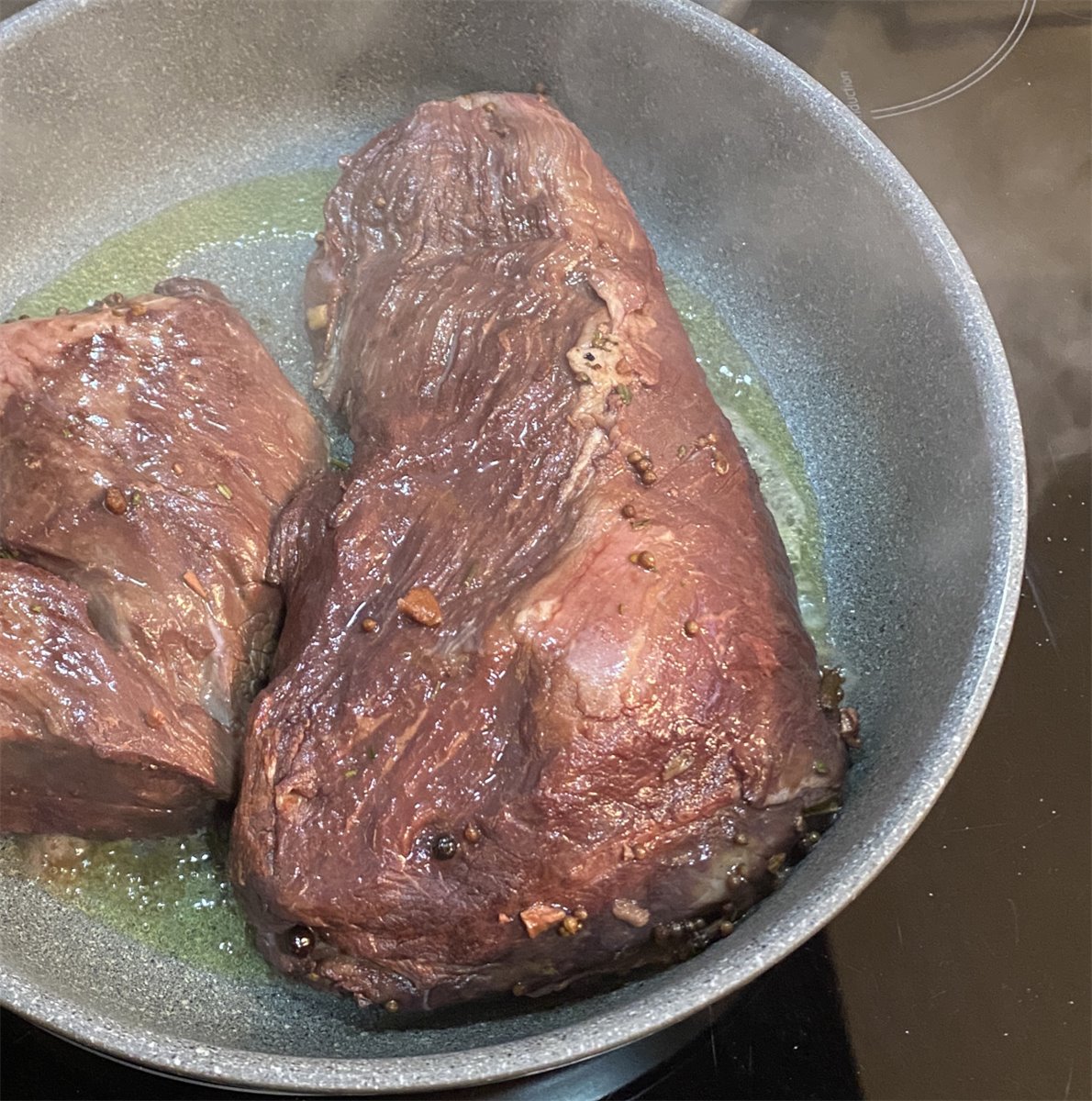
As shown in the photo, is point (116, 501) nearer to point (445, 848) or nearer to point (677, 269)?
point (445, 848)

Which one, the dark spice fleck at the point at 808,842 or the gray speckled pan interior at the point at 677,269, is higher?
the gray speckled pan interior at the point at 677,269

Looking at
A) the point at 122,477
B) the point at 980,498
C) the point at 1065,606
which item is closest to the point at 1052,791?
the point at 1065,606

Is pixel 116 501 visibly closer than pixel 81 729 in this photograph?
No

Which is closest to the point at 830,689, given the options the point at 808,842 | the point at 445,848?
the point at 808,842

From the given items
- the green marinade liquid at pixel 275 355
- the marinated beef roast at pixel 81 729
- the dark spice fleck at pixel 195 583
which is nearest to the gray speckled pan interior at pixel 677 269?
the green marinade liquid at pixel 275 355

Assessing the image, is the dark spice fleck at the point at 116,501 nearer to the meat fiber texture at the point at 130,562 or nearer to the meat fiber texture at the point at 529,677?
the meat fiber texture at the point at 130,562

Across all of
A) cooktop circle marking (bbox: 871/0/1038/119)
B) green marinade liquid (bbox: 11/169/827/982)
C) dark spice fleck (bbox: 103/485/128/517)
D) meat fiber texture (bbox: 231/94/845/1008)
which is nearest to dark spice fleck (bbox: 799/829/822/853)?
meat fiber texture (bbox: 231/94/845/1008)

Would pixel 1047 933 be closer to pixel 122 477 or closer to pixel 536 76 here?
pixel 122 477
